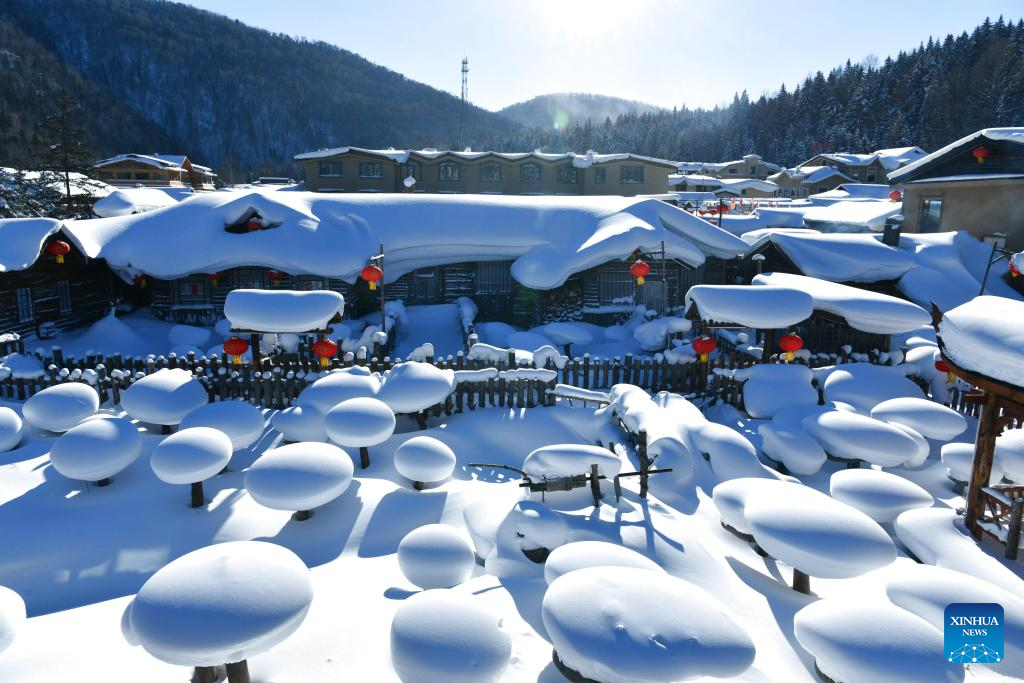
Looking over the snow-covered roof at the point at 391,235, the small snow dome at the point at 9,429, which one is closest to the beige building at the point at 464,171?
the snow-covered roof at the point at 391,235

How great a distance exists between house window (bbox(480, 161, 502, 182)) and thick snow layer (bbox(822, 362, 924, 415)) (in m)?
26.1

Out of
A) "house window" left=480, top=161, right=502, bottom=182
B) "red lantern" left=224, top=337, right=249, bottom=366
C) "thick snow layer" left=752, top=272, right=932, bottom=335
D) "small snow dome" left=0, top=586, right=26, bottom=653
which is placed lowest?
"small snow dome" left=0, top=586, right=26, bottom=653

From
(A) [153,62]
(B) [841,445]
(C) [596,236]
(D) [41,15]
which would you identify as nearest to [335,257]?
(C) [596,236]

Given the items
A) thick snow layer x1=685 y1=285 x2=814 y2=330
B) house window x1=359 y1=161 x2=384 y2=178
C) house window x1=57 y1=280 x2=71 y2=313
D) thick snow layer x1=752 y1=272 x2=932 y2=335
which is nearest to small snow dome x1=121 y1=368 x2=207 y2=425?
thick snow layer x1=685 y1=285 x2=814 y2=330

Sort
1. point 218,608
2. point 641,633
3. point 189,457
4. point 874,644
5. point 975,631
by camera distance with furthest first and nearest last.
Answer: point 189,457
point 975,631
point 874,644
point 218,608
point 641,633

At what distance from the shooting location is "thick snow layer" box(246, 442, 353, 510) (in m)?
7.95

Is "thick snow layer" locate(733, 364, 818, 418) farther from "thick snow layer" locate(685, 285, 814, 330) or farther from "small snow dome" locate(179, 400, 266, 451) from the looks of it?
"small snow dome" locate(179, 400, 266, 451)

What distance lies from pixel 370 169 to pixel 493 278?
51.4ft

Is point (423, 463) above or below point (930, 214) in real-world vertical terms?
below

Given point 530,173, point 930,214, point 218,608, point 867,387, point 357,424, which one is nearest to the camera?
point 218,608

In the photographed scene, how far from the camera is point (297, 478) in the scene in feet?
26.3

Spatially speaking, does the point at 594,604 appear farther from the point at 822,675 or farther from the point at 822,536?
the point at 822,536

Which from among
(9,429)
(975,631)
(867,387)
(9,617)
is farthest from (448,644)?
(867,387)

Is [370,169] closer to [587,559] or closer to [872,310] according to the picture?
[872,310]
